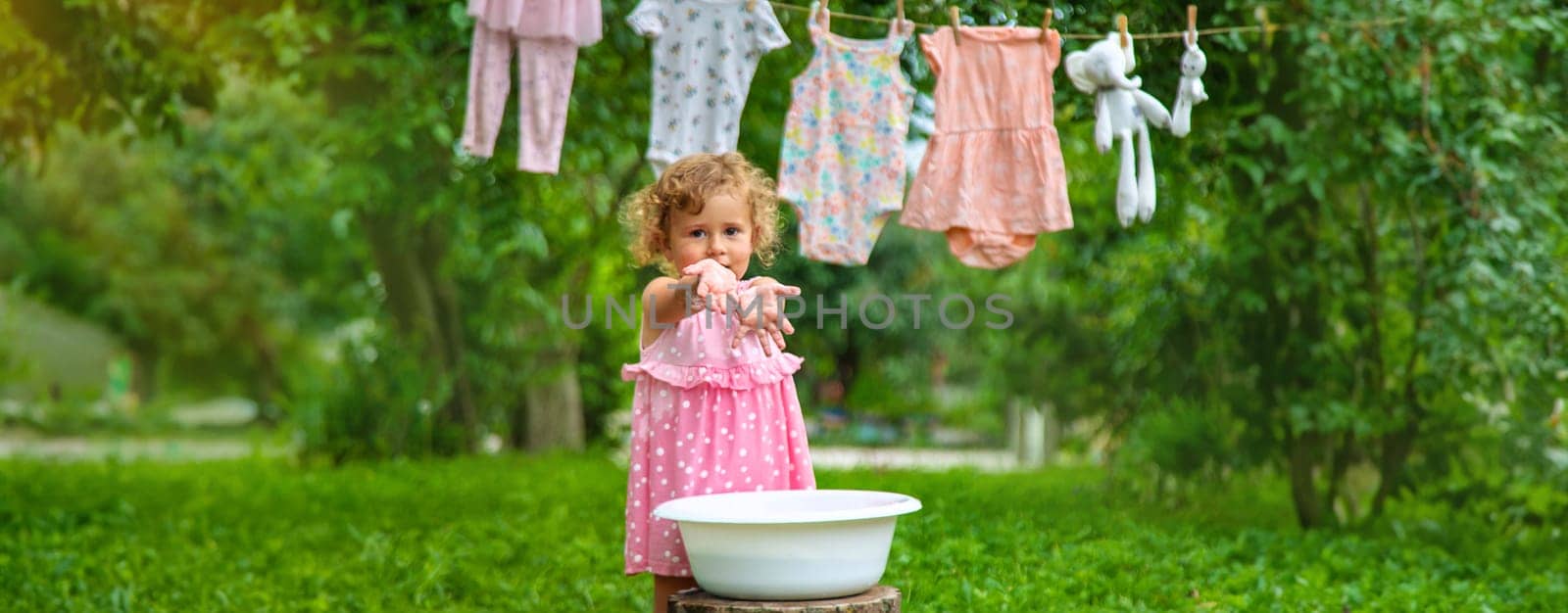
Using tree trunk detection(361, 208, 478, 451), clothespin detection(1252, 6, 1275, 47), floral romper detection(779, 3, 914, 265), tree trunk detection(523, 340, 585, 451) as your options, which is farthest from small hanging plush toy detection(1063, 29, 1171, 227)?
tree trunk detection(523, 340, 585, 451)

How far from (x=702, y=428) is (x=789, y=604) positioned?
1.60 ft

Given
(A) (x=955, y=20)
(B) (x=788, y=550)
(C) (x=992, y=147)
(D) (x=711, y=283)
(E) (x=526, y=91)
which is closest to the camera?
(B) (x=788, y=550)

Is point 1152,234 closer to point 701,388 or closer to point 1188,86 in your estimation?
point 1188,86

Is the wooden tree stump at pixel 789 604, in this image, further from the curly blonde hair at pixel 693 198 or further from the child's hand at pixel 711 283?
the curly blonde hair at pixel 693 198

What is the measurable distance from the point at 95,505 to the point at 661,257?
4346 mm

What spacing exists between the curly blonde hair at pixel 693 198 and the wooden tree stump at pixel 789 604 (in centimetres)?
81

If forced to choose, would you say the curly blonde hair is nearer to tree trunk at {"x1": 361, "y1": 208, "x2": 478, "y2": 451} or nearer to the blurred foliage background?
the blurred foliage background

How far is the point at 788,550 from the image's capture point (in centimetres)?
272

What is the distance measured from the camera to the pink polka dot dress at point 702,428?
10.1 ft

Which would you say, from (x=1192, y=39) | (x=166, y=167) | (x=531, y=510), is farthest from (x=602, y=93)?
(x=166, y=167)

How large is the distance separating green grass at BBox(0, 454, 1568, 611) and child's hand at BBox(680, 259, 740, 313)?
1376mm

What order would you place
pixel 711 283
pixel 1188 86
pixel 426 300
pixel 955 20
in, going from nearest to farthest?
pixel 711 283 < pixel 1188 86 < pixel 955 20 < pixel 426 300

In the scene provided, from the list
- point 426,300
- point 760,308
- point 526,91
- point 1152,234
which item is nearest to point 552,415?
point 426,300

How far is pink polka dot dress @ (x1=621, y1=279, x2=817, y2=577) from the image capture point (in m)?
3.09
